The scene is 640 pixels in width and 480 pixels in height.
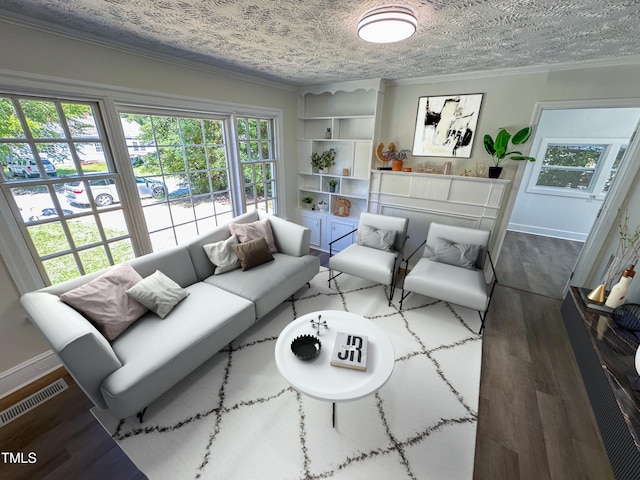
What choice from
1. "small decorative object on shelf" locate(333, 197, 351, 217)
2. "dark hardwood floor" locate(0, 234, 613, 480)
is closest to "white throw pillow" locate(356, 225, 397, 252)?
"small decorative object on shelf" locate(333, 197, 351, 217)

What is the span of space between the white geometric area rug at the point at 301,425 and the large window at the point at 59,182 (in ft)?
4.31

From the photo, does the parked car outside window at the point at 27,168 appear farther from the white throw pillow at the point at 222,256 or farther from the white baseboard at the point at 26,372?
the white baseboard at the point at 26,372

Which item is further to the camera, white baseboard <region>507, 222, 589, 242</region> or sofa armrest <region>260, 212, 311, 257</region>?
white baseboard <region>507, 222, 589, 242</region>

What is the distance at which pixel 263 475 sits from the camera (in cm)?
141

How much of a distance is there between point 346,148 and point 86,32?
2.94 m

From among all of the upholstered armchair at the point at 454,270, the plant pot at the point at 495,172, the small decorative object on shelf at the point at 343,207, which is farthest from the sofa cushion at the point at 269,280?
the plant pot at the point at 495,172

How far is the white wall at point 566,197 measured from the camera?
4316mm

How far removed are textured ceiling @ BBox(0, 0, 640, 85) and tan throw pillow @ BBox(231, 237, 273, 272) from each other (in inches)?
69.4

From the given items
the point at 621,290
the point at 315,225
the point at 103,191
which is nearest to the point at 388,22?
the point at 103,191

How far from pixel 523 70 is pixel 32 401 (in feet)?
16.8

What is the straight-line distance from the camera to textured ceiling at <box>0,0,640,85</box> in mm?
1424

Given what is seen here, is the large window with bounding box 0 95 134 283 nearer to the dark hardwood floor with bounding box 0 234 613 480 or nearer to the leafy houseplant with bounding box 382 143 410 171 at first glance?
the dark hardwood floor with bounding box 0 234 613 480

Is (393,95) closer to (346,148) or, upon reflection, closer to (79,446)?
(346,148)

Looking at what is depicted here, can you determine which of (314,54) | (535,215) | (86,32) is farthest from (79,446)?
(535,215)
